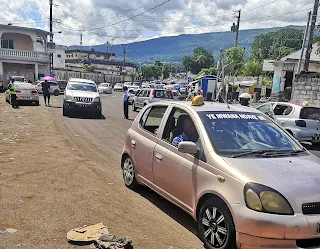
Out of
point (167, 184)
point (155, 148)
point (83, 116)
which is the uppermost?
point (155, 148)

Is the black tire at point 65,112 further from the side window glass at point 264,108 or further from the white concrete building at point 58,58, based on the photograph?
the white concrete building at point 58,58

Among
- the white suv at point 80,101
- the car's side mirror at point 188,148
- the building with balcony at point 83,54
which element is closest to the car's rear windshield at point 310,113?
the car's side mirror at point 188,148

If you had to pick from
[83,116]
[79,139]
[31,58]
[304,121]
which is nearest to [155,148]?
[79,139]

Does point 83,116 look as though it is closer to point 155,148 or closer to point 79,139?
point 79,139

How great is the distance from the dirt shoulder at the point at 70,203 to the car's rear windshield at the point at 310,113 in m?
6.19

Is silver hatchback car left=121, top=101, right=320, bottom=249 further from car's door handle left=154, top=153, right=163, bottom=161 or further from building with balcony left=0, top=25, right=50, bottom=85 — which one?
building with balcony left=0, top=25, right=50, bottom=85

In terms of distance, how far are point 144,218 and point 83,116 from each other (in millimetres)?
13319

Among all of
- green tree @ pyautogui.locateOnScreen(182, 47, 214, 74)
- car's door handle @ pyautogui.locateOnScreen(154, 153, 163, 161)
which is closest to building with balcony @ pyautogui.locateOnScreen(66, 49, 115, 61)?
green tree @ pyautogui.locateOnScreen(182, 47, 214, 74)

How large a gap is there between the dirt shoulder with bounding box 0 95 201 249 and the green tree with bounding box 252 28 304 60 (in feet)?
283

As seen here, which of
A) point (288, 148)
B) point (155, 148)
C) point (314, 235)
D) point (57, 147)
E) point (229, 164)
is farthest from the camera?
point (57, 147)

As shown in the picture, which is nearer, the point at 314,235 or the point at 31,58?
the point at 314,235

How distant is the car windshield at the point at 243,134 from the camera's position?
4262mm

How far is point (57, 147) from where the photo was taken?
29.4 feet

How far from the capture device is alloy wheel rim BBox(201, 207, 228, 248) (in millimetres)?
3584
